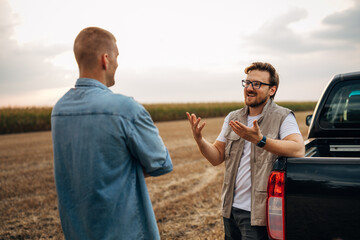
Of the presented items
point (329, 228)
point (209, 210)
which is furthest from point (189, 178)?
point (329, 228)

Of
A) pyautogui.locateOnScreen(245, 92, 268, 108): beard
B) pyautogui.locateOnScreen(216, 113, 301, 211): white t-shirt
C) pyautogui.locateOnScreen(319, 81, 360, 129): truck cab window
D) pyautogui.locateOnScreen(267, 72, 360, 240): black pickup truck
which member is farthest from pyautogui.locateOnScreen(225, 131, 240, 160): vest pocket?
pyautogui.locateOnScreen(319, 81, 360, 129): truck cab window

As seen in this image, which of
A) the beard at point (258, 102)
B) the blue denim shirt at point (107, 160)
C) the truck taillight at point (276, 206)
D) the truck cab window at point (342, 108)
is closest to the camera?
the blue denim shirt at point (107, 160)

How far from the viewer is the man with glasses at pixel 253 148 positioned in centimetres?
204

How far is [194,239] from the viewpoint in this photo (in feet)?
13.1

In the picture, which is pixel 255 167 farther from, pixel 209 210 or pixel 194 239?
pixel 209 210

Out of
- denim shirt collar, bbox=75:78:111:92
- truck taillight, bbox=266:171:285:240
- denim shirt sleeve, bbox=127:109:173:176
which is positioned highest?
denim shirt collar, bbox=75:78:111:92

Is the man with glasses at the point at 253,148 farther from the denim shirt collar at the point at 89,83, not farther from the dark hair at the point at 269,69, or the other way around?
the denim shirt collar at the point at 89,83

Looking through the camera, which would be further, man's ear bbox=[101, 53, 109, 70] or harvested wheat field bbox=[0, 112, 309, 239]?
harvested wheat field bbox=[0, 112, 309, 239]

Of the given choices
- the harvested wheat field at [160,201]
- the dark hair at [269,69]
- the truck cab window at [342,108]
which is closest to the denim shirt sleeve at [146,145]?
the dark hair at [269,69]

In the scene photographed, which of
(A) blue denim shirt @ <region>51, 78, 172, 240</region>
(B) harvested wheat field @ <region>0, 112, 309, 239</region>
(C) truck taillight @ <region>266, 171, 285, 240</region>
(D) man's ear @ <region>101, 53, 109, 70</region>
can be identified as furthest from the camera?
(B) harvested wheat field @ <region>0, 112, 309, 239</region>

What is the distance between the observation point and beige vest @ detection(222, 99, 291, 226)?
207cm

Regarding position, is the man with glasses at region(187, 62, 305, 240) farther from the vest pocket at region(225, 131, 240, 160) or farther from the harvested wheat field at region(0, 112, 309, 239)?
the harvested wheat field at region(0, 112, 309, 239)

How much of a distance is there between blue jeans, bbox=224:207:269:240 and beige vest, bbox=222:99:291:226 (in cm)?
5

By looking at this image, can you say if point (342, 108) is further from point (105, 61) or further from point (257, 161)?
point (105, 61)
